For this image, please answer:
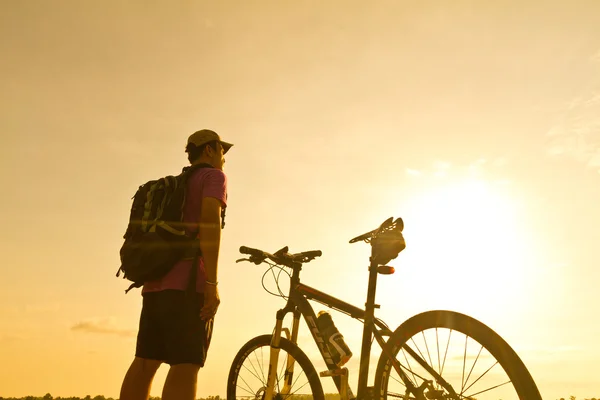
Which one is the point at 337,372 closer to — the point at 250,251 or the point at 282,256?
the point at 282,256

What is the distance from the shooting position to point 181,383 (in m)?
4.14

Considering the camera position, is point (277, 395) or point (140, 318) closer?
point (140, 318)

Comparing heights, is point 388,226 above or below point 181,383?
above

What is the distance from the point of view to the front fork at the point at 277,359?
5.50m

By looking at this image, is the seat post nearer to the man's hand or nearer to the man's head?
the man's hand

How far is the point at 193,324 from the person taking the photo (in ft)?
14.0

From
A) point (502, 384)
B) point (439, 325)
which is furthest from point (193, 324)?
point (502, 384)

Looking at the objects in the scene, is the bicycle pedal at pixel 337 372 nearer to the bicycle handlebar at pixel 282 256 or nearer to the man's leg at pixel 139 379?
the bicycle handlebar at pixel 282 256

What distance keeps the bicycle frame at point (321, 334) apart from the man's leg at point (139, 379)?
1.60 meters

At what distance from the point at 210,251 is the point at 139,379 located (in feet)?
4.02

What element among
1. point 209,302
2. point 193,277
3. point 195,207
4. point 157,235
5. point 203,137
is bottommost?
point 209,302

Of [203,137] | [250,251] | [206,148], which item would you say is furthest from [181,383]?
[203,137]

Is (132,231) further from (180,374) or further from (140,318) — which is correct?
(180,374)

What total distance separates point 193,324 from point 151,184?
1379mm
